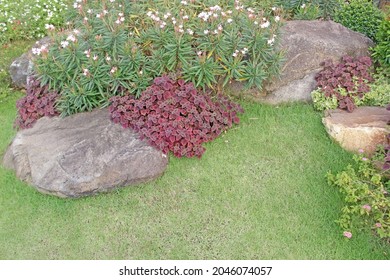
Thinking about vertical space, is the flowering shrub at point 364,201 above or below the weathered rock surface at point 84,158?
above

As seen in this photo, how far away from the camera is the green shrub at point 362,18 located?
19.7 ft

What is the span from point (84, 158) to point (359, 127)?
2.71 meters

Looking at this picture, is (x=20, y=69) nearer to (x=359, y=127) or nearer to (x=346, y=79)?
(x=346, y=79)

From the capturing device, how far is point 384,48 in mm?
5324

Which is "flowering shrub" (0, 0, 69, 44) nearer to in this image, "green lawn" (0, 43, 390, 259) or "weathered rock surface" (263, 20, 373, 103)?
"green lawn" (0, 43, 390, 259)

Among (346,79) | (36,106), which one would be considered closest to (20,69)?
(36,106)

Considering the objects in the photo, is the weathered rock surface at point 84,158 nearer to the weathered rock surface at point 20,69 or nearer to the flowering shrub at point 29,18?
the weathered rock surface at point 20,69

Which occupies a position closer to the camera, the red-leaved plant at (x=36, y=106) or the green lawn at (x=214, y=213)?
the green lawn at (x=214, y=213)

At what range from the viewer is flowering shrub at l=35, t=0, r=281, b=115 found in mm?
4855

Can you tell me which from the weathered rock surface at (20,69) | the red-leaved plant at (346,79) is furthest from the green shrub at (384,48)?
the weathered rock surface at (20,69)

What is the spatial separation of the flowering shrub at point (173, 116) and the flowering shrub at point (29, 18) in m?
2.70

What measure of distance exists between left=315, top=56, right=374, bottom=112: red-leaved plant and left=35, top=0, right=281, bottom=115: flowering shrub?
24.0 inches

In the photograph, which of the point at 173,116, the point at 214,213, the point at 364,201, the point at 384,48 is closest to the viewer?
the point at 364,201
